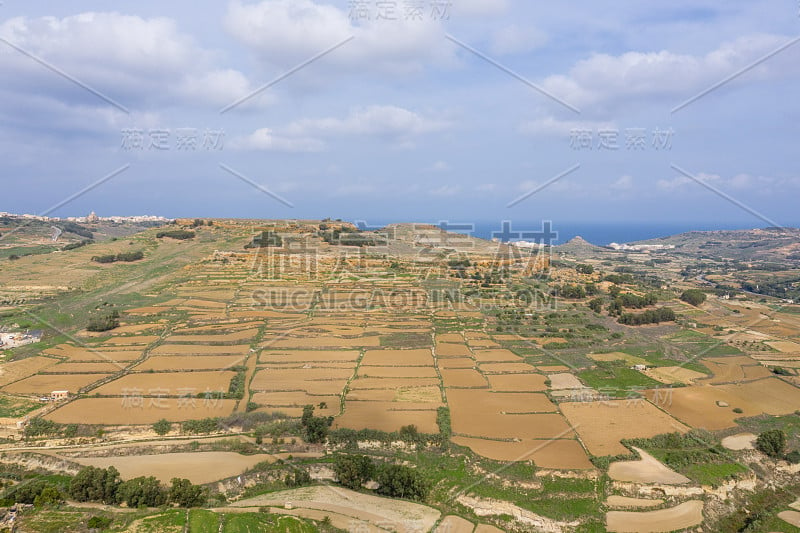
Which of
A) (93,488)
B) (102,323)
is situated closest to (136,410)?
(93,488)

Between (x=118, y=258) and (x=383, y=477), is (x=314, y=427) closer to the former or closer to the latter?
(x=383, y=477)

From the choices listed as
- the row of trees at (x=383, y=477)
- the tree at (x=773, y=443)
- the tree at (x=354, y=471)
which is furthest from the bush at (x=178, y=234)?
the tree at (x=773, y=443)

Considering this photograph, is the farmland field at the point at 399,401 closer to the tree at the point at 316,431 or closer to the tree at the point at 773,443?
the tree at the point at 316,431

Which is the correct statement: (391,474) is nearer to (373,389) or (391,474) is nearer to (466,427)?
(466,427)

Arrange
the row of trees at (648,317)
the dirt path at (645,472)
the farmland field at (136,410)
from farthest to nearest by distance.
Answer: the row of trees at (648,317)
the farmland field at (136,410)
the dirt path at (645,472)

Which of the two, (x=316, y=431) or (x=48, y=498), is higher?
(x=316, y=431)

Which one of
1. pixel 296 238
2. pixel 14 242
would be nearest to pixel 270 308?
pixel 296 238

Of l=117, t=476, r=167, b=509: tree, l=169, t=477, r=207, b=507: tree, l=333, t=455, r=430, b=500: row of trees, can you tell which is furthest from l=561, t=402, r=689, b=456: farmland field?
l=117, t=476, r=167, b=509: tree
